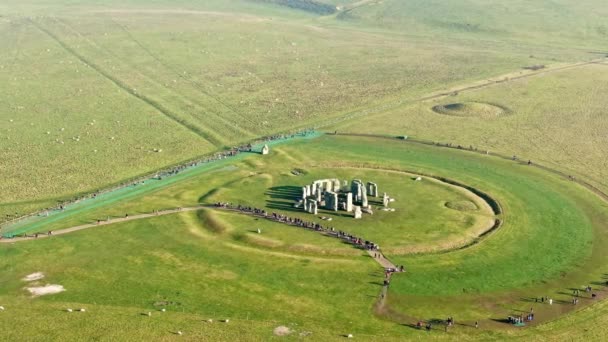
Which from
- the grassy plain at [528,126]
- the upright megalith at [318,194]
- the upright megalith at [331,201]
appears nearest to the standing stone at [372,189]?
the upright megalith at [318,194]

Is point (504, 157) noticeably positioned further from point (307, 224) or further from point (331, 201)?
point (307, 224)

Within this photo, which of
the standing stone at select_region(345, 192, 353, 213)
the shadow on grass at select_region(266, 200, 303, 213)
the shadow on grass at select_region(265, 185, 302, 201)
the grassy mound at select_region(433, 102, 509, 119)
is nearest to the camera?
the standing stone at select_region(345, 192, 353, 213)

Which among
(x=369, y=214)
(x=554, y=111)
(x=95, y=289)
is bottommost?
(x=95, y=289)

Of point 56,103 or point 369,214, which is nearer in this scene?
point 369,214

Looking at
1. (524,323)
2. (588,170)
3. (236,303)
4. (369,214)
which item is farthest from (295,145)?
(524,323)

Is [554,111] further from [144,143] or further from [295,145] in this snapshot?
[144,143]

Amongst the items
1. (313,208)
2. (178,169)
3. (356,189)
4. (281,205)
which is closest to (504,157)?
(356,189)

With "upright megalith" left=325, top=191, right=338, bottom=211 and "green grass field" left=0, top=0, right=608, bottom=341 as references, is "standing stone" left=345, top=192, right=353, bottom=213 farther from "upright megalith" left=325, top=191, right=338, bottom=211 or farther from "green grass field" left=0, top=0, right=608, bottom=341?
"green grass field" left=0, top=0, right=608, bottom=341

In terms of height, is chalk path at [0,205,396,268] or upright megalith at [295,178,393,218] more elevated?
upright megalith at [295,178,393,218]

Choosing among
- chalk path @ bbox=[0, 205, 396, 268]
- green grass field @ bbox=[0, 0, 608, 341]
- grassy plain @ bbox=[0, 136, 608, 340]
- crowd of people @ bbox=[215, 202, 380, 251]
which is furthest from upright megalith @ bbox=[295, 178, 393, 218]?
chalk path @ bbox=[0, 205, 396, 268]
